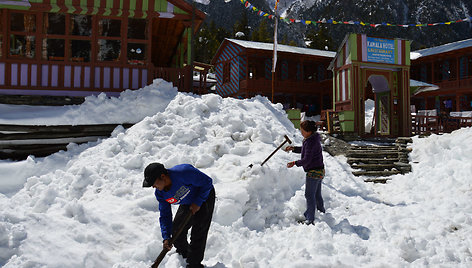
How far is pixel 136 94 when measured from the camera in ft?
30.6

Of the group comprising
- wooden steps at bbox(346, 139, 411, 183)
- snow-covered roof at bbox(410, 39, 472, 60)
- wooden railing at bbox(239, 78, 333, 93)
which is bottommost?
wooden steps at bbox(346, 139, 411, 183)

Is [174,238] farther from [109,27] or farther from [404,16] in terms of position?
[404,16]

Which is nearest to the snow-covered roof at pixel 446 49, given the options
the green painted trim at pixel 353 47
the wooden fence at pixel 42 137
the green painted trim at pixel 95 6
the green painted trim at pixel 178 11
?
the green painted trim at pixel 353 47

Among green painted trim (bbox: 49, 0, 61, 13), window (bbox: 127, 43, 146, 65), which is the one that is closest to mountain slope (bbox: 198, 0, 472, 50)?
window (bbox: 127, 43, 146, 65)

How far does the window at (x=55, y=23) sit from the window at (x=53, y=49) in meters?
0.31

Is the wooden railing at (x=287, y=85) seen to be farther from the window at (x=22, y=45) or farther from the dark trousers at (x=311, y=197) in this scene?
the dark trousers at (x=311, y=197)

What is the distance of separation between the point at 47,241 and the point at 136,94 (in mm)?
6358

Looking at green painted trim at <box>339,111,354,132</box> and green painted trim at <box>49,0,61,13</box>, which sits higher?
green painted trim at <box>49,0,61,13</box>

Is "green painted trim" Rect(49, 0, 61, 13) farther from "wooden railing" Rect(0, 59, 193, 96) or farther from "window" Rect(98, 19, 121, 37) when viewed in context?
"wooden railing" Rect(0, 59, 193, 96)

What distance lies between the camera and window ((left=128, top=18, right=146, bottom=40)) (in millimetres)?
11281

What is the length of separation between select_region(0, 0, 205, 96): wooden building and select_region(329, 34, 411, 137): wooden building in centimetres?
694

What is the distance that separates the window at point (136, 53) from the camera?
36.5 feet

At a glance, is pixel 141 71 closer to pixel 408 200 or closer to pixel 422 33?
pixel 408 200

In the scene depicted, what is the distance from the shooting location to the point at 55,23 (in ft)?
35.1
